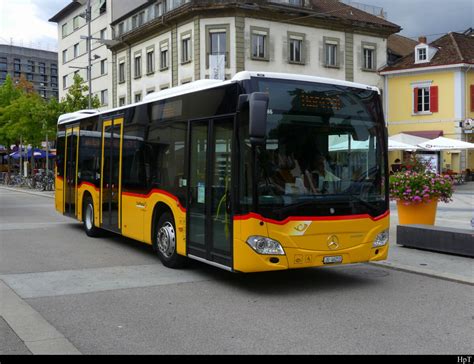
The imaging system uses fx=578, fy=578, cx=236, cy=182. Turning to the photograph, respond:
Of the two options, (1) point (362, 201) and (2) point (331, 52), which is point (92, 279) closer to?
(1) point (362, 201)

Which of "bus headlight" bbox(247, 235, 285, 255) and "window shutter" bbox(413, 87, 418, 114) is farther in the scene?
"window shutter" bbox(413, 87, 418, 114)

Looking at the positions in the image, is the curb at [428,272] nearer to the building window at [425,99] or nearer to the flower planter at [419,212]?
the flower planter at [419,212]

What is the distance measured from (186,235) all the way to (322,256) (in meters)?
2.14

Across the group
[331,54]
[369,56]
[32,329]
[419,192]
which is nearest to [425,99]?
[369,56]

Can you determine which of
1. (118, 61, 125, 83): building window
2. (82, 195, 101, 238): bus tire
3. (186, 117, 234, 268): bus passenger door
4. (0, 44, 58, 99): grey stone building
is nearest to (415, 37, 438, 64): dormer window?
(118, 61, 125, 83): building window

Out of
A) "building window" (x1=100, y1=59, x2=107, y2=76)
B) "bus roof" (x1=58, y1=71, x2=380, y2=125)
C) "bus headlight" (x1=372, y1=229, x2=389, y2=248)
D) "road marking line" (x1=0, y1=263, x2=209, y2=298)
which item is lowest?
"road marking line" (x1=0, y1=263, x2=209, y2=298)

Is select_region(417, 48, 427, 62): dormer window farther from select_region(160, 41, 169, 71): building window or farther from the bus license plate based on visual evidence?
the bus license plate

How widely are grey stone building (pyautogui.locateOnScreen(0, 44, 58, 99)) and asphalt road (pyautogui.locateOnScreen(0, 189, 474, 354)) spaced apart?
398ft

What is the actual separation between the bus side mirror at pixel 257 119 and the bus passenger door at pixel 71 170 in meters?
8.39

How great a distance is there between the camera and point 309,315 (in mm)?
→ 6289

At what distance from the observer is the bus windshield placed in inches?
282

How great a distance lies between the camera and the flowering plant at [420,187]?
39.9 feet

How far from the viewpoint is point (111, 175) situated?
11656 millimetres

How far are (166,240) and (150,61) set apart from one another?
3593cm
